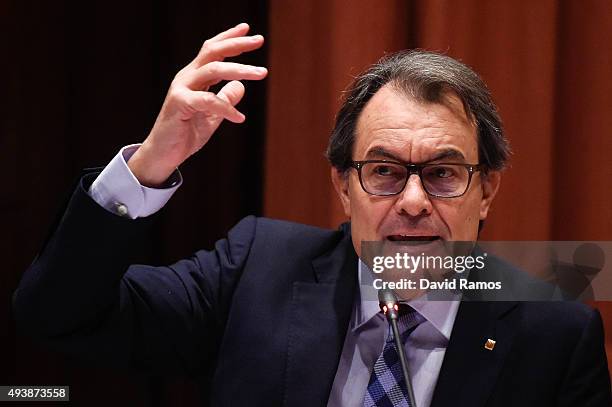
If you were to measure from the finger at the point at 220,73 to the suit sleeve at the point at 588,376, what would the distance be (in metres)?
0.72

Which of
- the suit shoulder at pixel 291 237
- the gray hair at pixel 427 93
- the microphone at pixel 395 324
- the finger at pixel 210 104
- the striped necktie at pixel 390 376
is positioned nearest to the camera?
the microphone at pixel 395 324

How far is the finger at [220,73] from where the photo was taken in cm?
125

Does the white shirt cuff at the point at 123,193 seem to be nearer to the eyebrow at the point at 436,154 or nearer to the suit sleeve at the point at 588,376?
the eyebrow at the point at 436,154

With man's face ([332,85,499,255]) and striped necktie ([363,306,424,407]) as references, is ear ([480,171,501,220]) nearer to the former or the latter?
man's face ([332,85,499,255])

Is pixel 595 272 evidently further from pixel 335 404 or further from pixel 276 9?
pixel 276 9

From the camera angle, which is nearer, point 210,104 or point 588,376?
point 210,104

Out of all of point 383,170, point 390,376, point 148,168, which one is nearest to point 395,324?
point 390,376

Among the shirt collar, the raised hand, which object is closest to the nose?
the shirt collar

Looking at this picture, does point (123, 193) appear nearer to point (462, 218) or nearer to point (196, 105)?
point (196, 105)

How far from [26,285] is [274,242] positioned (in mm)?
475

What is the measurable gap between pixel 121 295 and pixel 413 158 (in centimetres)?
56

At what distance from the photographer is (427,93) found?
1456 millimetres

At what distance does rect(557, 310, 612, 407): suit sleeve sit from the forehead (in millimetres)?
369

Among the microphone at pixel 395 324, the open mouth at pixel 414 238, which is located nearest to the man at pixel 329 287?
the open mouth at pixel 414 238
